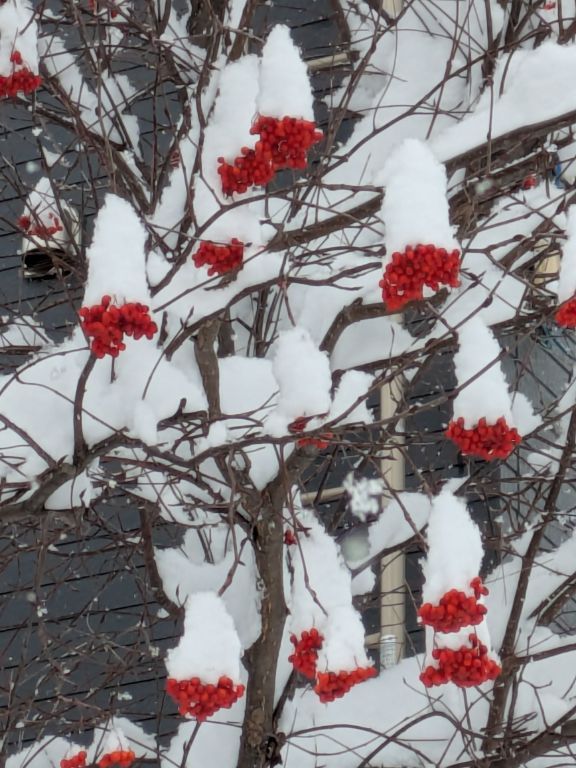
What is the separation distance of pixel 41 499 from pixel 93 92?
2782mm

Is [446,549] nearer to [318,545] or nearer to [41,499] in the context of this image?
[318,545]

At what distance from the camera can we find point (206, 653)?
320 centimetres

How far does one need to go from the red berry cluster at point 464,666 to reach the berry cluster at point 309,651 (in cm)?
33

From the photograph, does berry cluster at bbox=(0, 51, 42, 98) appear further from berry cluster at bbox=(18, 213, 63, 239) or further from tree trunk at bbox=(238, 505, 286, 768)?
tree trunk at bbox=(238, 505, 286, 768)

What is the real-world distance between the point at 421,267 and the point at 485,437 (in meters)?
0.83

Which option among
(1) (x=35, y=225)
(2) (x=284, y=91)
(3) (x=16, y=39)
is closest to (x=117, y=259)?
(2) (x=284, y=91)

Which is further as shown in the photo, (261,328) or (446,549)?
(261,328)

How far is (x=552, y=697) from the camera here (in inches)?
179

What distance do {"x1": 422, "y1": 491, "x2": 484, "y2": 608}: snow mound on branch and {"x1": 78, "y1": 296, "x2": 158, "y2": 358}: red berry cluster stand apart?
1.01 metres

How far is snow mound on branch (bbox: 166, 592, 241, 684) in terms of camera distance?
318 cm

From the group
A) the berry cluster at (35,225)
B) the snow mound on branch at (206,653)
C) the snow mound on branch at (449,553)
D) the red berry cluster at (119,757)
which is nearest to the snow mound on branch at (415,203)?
the snow mound on branch at (449,553)

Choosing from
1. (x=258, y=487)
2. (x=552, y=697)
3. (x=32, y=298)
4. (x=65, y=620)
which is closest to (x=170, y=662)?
(x=258, y=487)

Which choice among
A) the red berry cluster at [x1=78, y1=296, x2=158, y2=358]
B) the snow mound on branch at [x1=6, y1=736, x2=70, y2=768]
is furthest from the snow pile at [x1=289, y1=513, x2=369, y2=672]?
the snow mound on branch at [x1=6, y1=736, x2=70, y2=768]

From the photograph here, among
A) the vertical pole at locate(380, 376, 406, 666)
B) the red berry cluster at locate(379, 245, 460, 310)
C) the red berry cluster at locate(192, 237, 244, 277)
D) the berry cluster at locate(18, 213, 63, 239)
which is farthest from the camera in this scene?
the vertical pole at locate(380, 376, 406, 666)
